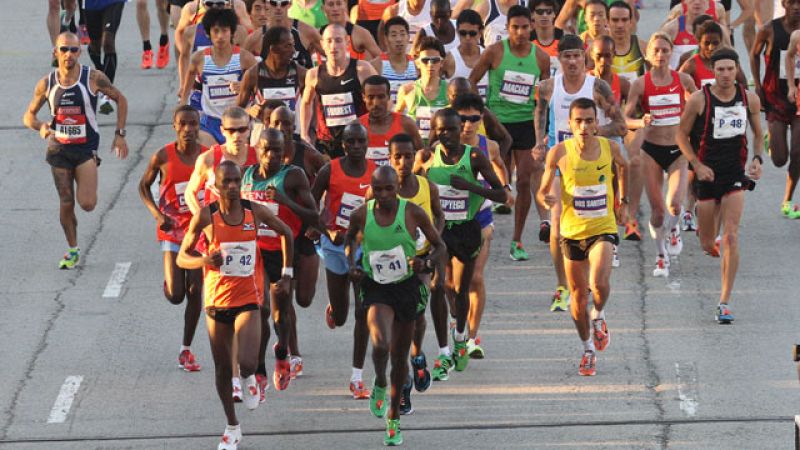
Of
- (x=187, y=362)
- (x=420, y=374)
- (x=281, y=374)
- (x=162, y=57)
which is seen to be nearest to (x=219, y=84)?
(x=187, y=362)

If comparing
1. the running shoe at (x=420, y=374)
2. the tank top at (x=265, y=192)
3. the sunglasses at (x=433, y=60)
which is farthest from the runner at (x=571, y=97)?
the tank top at (x=265, y=192)

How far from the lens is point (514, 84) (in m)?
15.3

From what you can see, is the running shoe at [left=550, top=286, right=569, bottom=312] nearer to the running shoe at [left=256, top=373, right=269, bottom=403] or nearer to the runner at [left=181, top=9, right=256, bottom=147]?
the running shoe at [left=256, top=373, right=269, bottom=403]

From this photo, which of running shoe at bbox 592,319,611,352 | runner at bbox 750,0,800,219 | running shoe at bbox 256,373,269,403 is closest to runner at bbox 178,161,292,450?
running shoe at bbox 256,373,269,403

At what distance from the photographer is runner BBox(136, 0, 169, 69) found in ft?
70.8

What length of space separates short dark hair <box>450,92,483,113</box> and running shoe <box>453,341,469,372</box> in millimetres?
1630

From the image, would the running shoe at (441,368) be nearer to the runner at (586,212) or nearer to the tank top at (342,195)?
the runner at (586,212)

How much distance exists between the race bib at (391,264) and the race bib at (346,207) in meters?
0.97

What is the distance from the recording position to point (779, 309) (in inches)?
550

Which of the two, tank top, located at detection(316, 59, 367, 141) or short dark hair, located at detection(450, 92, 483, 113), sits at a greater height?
short dark hair, located at detection(450, 92, 483, 113)

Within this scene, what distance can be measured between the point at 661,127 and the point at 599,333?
2639mm

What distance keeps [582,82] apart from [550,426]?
143 inches

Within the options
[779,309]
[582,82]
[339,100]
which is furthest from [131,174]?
[779,309]

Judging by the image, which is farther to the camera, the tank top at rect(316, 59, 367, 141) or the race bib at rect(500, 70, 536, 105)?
the race bib at rect(500, 70, 536, 105)
